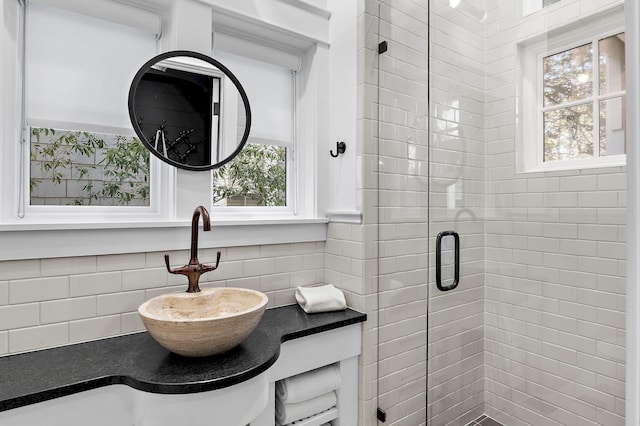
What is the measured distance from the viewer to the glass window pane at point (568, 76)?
1343 mm

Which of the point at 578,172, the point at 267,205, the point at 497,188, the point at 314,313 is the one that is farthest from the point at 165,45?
the point at 578,172

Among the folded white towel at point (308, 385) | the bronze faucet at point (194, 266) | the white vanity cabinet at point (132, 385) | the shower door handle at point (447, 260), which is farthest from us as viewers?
the shower door handle at point (447, 260)

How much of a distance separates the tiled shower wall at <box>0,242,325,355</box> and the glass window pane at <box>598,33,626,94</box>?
1.58 m

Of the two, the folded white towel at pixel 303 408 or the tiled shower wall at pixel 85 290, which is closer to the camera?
the tiled shower wall at pixel 85 290

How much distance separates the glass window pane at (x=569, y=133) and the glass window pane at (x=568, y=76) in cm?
5

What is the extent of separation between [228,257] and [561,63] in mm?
1643

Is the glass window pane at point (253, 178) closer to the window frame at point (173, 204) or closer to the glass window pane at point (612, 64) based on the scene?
the window frame at point (173, 204)

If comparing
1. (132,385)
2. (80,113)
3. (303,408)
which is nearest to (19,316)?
(132,385)

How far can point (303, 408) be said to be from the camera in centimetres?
158

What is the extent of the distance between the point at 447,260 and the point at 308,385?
0.85 meters

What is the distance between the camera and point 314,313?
5.66 ft

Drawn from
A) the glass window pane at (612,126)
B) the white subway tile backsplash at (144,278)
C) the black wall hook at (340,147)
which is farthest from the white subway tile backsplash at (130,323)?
the glass window pane at (612,126)

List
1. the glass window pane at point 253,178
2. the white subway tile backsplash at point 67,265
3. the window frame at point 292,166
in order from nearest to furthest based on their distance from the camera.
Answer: the white subway tile backsplash at point 67,265
the glass window pane at point 253,178
the window frame at point 292,166

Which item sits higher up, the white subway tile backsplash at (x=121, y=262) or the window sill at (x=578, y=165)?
the window sill at (x=578, y=165)
